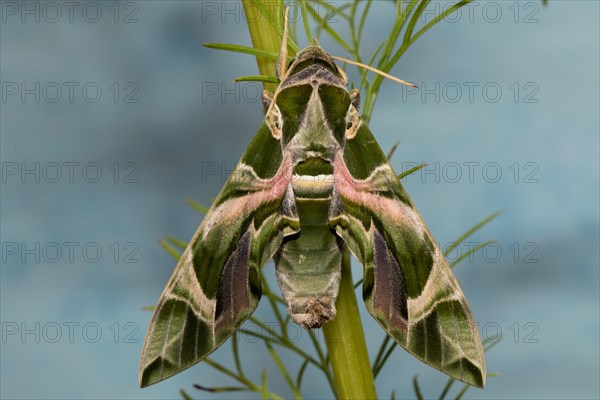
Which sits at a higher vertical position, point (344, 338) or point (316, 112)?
point (316, 112)

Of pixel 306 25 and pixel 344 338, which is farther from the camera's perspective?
pixel 306 25

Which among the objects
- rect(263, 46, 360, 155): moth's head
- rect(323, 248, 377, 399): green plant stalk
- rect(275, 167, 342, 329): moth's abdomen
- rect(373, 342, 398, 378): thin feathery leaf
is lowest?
rect(373, 342, 398, 378): thin feathery leaf

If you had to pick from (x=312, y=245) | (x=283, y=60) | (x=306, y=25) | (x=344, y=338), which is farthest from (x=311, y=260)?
(x=306, y=25)

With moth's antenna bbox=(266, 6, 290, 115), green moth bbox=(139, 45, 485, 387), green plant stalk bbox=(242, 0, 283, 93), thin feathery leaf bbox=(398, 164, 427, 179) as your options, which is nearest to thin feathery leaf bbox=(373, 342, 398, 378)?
green moth bbox=(139, 45, 485, 387)

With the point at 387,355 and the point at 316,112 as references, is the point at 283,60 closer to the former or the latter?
the point at 316,112

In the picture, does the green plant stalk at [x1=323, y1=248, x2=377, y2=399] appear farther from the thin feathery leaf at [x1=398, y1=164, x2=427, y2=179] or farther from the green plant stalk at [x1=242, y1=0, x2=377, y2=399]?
the thin feathery leaf at [x1=398, y1=164, x2=427, y2=179]

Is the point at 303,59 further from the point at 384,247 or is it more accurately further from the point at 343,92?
the point at 384,247

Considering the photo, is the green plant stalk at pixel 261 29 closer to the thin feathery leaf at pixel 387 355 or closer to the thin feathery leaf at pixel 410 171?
the thin feathery leaf at pixel 410 171
